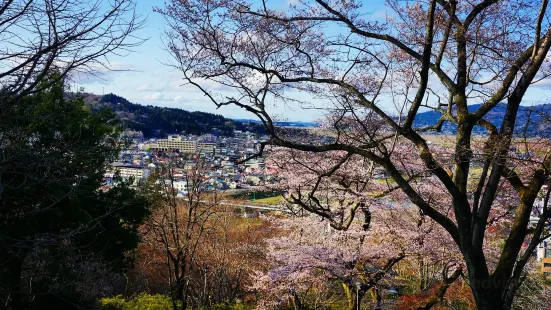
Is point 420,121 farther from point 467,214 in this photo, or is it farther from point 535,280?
point 535,280

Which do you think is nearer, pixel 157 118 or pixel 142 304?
pixel 142 304

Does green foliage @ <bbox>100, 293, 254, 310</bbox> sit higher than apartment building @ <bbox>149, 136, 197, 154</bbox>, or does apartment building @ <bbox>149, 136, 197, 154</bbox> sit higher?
apartment building @ <bbox>149, 136, 197, 154</bbox>

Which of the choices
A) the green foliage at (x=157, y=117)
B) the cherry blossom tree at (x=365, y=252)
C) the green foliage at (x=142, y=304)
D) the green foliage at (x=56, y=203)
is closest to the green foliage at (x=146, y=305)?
the green foliage at (x=142, y=304)

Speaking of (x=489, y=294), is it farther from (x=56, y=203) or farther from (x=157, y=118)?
(x=157, y=118)

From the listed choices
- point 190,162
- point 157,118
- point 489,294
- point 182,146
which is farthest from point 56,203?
point 157,118

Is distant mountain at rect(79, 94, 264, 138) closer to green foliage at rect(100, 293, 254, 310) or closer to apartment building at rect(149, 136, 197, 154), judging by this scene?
apartment building at rect(149, 136, 197, 154)

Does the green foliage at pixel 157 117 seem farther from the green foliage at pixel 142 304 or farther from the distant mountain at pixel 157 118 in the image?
the green foliage at pixel 142 304

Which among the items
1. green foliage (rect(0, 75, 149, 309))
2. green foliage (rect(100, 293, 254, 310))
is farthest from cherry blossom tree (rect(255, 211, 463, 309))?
green foliage (rect(0, 75, 149, 309))

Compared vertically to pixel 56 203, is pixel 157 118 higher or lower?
higher

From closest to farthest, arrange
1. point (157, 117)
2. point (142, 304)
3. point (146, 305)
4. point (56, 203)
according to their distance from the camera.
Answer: point (56, 203) < point (146, 305) < point (142, 304) < point (157, 117)

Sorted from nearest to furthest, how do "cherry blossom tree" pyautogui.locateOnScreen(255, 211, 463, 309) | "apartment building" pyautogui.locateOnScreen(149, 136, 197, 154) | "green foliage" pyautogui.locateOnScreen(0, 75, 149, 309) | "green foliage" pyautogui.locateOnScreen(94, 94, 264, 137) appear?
1. "green foliage" pyautogui.locateOnScreen(0, 75, 149, 309)
2. "cherry blossom tree" pyautogui.locateOnScreen(255, 211, 463, 309)
3. "apartment building" pyautogui.locateOnScreen(149, 136, 197, 154)
4. "green foliage" pyautogui.locateOnScreen(94, 94, 264, 137)

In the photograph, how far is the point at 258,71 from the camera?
414 centimetres

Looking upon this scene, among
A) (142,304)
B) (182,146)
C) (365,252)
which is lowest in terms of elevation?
(142,304)

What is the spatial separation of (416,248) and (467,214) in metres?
4.01
